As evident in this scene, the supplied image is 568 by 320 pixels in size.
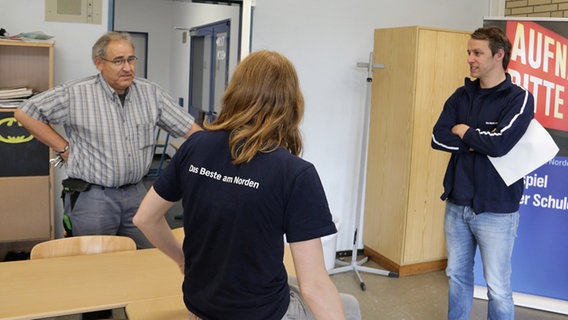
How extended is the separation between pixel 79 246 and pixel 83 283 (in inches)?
16.0

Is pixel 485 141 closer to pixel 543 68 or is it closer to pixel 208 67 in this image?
pixel 543 68

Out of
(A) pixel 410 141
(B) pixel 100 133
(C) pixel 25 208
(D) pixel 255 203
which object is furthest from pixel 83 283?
(A) pixel 410 141

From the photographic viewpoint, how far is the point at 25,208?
3.38 m

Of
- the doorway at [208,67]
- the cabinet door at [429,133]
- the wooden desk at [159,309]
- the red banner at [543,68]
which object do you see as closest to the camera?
the wooden desk at [159,309]

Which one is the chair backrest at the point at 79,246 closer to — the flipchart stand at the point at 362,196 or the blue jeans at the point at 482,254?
the blue jeans at the point at 482,254

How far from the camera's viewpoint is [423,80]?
4051 mm

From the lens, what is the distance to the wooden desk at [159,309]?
6.01ft

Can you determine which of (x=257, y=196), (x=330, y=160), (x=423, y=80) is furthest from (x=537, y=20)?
(x=257, y=196)

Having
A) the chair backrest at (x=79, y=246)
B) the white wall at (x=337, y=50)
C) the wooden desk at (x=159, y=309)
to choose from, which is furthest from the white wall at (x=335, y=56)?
the wooden desk at (x=159, y=309)

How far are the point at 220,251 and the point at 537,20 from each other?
2.92 meters

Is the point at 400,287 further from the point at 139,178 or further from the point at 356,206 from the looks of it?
the point at 139,178

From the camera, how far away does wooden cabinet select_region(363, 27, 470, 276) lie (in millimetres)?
4055

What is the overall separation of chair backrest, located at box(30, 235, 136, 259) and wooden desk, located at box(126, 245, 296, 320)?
62cm

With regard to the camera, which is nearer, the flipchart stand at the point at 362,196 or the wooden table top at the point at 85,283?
the wooden table top at the point at 85,283
